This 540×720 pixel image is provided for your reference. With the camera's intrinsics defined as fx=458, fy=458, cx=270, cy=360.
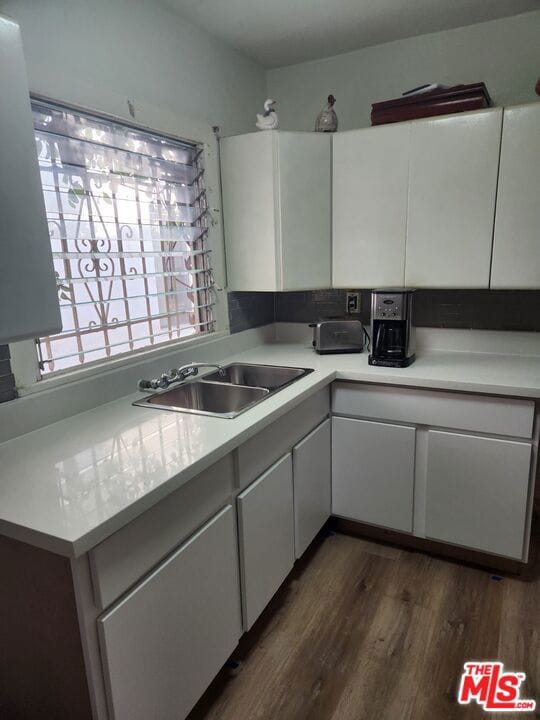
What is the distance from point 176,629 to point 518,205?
197cm

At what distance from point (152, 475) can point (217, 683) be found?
2.90 ft

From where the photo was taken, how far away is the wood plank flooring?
1.43 metres

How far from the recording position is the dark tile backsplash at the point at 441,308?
2.18m

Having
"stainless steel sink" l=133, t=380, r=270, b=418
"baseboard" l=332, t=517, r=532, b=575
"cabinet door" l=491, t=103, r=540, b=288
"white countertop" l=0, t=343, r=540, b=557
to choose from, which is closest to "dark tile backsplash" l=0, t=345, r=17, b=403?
"white countertop" l=0, t=343, r=540, b=557

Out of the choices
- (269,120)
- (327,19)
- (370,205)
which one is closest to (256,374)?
(370,205)

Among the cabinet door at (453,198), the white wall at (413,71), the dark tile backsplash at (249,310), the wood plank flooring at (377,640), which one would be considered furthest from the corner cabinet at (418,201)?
the wood plank flooring at (377,640)

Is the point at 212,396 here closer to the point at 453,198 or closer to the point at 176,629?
the point at 176,629

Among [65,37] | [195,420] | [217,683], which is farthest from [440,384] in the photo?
[65,37]

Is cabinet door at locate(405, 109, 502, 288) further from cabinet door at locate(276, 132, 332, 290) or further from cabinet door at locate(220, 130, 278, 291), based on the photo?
cabinet door at locate(220, 130, 278, 291)

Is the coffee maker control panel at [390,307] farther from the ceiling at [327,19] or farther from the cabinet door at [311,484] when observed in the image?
the ceiling at [327,19]

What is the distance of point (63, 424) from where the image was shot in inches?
58.9

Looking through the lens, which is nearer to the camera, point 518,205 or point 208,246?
point 518,205

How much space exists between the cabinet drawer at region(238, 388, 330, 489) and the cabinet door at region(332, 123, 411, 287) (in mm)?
644

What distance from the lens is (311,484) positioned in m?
→ 1.97
